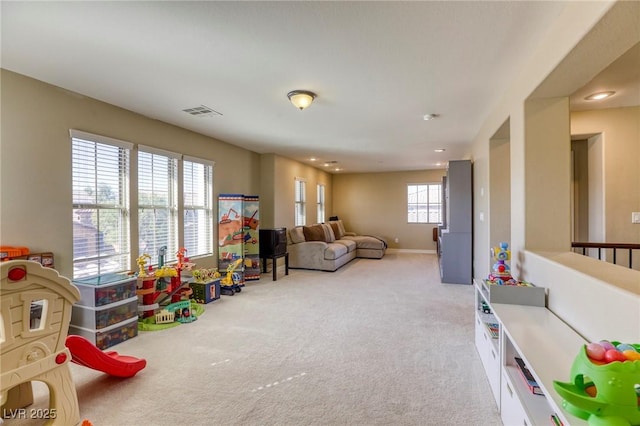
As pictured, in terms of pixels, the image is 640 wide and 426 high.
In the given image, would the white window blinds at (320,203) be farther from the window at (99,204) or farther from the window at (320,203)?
the window at (99,204)

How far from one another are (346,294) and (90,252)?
130 inches

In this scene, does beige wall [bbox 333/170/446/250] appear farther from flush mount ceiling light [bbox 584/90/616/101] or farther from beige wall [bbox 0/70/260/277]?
beige wall [bbox 0/70/260/277]

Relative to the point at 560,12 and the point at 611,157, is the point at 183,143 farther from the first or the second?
the point at 611,157

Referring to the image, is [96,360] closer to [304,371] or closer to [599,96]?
[304,371]

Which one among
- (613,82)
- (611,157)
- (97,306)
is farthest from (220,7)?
(611,157)

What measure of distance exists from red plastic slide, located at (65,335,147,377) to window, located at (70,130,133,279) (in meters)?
1.37

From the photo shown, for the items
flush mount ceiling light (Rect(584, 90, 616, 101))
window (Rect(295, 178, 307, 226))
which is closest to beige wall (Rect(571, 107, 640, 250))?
flush mount ceiling light (Rect(584, 90, 616, 101))

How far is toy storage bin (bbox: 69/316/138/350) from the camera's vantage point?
8.96 ft

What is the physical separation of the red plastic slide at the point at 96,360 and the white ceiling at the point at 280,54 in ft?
7.04

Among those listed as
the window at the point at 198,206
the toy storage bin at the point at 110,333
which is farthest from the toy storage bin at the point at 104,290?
the window at the point at 198,206

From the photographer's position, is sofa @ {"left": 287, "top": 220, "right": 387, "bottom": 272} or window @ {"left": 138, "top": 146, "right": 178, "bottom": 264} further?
sofa @ {"left": 287, "top": 220, "right": 387, "bottom": 272}

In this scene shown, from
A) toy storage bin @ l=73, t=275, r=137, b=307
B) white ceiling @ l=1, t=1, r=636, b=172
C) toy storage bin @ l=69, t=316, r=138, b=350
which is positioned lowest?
toy storage bin @ l=69, t=316, r=138, b=350

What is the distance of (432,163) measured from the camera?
314 inches

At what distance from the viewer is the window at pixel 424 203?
9094 mm
